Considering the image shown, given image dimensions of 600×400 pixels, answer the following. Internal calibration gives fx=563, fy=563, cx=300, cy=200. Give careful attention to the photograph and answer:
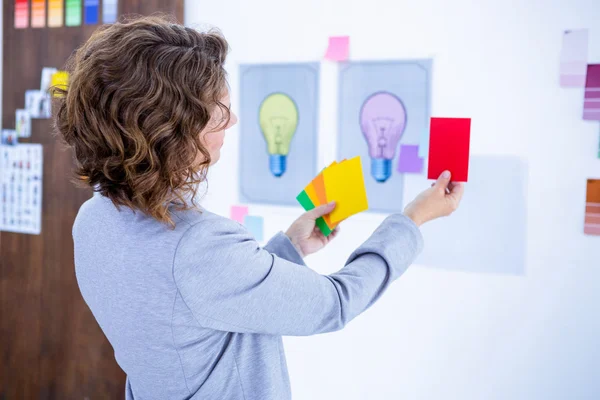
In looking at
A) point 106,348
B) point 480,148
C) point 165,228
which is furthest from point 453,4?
point 106,348

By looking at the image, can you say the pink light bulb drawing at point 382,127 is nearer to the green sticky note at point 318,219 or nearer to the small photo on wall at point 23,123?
the green sticky note at point 318,219

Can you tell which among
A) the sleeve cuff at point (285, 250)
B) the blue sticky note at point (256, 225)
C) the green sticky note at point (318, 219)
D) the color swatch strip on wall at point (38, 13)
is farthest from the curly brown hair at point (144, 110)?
the color swatch strip on wall at point (38, 13)

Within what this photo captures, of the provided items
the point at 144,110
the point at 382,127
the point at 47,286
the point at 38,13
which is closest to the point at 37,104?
the point at 38,13

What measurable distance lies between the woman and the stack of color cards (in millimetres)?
227

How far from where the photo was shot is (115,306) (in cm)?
88

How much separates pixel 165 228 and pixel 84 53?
0.96ft

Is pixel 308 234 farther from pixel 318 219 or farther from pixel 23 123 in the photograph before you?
pixel 23 123

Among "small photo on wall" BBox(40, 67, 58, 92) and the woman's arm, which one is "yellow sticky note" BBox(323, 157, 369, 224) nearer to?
the woman's arm

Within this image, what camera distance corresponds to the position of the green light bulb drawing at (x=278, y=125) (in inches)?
63.5

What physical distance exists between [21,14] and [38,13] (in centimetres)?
8

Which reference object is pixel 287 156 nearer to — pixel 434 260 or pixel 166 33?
pixel 434 260

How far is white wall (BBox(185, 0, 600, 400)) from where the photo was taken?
1302 mm

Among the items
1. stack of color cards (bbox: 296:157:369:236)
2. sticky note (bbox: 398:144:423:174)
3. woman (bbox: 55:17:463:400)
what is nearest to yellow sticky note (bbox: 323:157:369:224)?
stack of color cards (bbox: 296:157:369:236)

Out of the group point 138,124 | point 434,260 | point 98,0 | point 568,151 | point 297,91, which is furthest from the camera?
point 98,0
